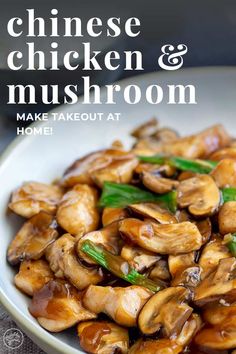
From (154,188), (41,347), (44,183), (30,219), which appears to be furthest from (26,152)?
(41,347)

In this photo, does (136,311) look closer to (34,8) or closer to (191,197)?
(191,197)

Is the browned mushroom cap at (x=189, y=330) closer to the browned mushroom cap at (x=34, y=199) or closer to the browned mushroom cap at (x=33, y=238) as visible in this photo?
the browned mushroom cap at (x=33, y=238)

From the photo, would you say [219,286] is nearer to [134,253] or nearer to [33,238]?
[134,253]

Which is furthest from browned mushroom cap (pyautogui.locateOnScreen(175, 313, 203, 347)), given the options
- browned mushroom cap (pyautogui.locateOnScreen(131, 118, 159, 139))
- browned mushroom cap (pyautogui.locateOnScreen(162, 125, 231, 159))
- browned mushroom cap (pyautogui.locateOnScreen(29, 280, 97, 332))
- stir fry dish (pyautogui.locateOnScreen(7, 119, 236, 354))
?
browned mushroom cap (pyautogui.locateOnScreen(131, 118, 159, 139))

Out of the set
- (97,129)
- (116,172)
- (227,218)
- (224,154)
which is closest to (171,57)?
(97,129)

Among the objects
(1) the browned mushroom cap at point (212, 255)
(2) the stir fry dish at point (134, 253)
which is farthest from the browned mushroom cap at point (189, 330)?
(1) the browned mushroom cap at point (212, 255)

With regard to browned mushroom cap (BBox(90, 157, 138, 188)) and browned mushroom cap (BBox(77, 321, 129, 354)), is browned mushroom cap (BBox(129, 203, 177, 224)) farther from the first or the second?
browned mushroom cap (BBox(77, 321, 129, 354))
